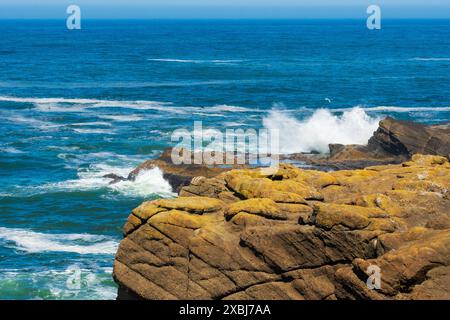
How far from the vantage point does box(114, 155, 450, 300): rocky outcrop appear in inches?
1035

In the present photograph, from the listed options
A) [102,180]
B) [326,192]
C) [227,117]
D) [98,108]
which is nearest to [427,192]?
[326,192]

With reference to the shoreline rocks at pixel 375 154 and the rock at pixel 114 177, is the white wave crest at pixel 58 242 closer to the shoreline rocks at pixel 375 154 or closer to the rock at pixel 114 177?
the shoreline rocks at pixel 375 154

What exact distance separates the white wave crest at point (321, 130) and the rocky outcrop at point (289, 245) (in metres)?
37.2

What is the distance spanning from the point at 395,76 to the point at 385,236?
103622mm

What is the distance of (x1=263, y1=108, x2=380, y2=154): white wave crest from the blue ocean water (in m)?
0.16

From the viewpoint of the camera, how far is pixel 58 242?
4562cm

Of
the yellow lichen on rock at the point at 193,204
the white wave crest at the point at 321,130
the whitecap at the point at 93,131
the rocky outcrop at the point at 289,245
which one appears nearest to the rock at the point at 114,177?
the white wave crest at the point at 321,130

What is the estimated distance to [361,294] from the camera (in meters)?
26.4

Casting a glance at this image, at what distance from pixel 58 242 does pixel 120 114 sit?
4562cm

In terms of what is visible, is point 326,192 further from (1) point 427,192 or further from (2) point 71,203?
(2) point 71,203

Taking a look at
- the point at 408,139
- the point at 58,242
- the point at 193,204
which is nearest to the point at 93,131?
the point at 408,139

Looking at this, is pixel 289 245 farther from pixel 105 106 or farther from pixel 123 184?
pixel 105 106

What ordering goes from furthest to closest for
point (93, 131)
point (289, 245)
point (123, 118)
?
point (123, 118) → point (93, 131) → point (289, 245)

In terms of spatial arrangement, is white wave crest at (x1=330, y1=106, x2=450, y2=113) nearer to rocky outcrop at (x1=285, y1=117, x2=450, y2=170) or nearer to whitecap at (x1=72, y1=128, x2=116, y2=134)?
whitecap at (x1=72, y1=128, x2=116, y2=134)
